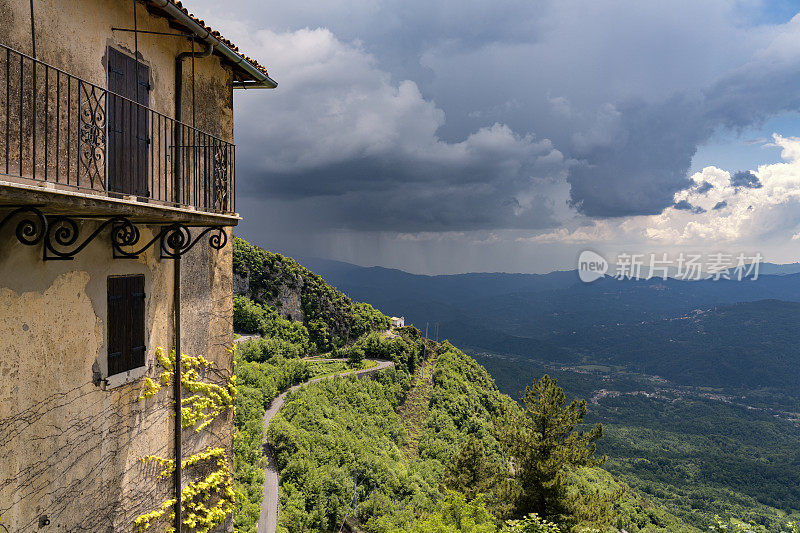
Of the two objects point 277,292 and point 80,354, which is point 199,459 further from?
point 277,292

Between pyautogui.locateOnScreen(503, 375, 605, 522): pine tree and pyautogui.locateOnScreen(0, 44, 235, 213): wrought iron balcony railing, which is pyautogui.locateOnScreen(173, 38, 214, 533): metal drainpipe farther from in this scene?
pyautogui.locateOnScreen(503, 375, 605, 522): pine tree

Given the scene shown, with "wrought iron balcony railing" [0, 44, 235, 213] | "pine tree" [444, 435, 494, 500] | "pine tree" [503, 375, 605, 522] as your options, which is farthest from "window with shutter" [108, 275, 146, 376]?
"pine tree" [444, 435, 494, 500]

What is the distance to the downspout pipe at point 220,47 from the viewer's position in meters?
6.13

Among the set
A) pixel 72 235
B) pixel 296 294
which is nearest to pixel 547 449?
pixel 72 235

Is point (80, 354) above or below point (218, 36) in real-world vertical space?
below

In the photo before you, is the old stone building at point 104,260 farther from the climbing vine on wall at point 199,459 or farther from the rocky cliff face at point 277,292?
the rocky cliff face at point 277,292

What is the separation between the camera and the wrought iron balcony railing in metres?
4.54

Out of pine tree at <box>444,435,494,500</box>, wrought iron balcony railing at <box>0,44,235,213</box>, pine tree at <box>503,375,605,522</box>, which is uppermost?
wrought iron balcony railing at <box>0,44,235,213</box>

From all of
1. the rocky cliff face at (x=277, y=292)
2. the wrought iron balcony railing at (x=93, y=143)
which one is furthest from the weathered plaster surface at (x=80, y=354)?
the rocky cliff face at (x=277, y=292)

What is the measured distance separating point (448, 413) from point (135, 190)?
65696mm

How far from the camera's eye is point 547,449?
21.3m

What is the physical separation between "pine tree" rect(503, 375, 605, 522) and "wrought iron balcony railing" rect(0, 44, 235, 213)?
19199 mm

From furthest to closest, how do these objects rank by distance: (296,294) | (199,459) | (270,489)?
(296,294) → (270,489) → (199,459)

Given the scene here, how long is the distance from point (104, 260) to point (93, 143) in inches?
67.6
